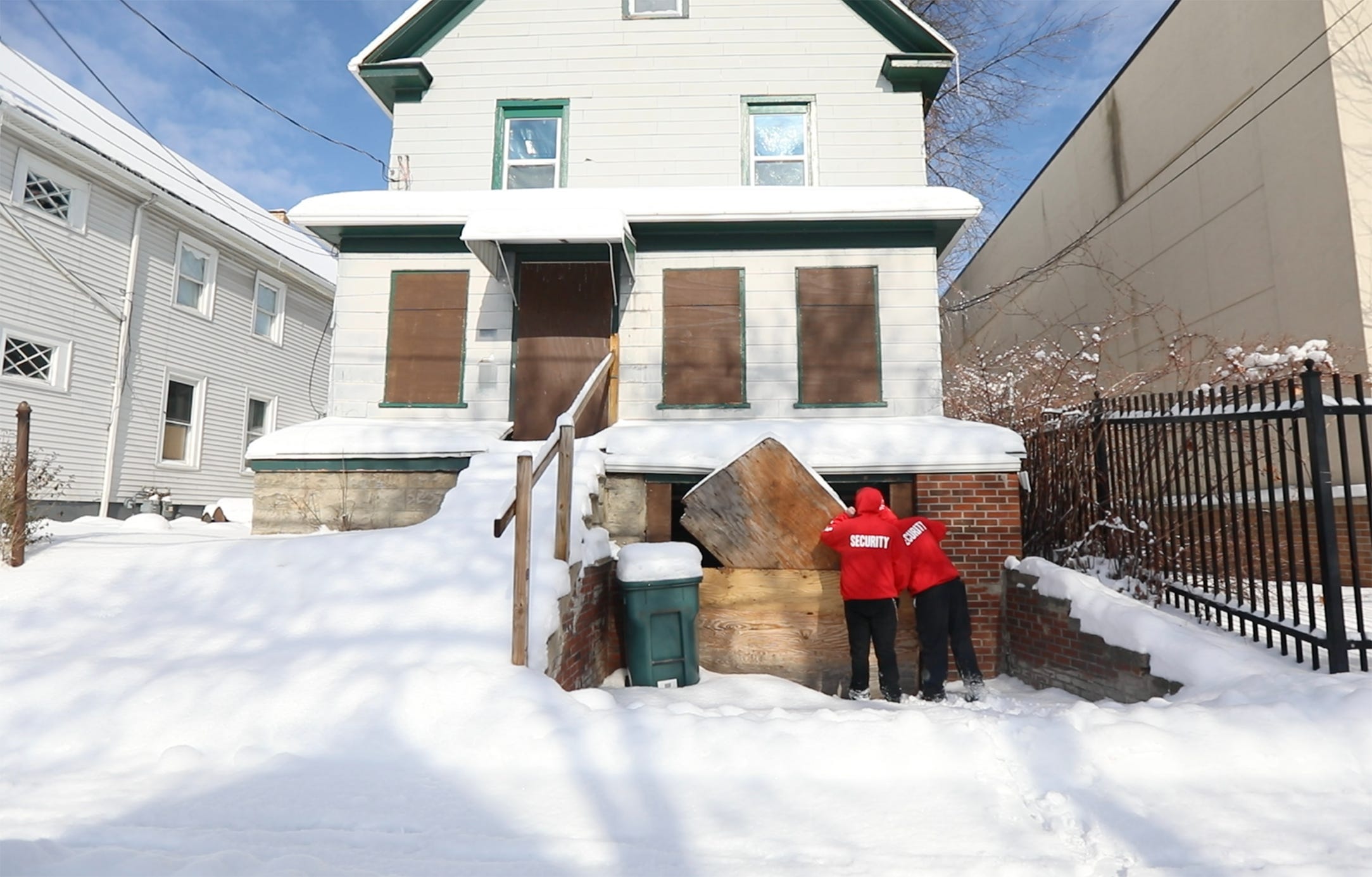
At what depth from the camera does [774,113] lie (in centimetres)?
1045

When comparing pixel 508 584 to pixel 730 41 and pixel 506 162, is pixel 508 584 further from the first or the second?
pixel 730 41

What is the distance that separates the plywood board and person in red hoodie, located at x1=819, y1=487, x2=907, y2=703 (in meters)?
0.40

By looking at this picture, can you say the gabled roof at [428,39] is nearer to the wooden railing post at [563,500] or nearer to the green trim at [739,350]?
the green trim at [739,350]

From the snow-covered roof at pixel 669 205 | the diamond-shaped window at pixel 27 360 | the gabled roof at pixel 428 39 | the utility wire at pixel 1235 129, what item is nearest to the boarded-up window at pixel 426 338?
the snow-covered roof at pixel 669 205

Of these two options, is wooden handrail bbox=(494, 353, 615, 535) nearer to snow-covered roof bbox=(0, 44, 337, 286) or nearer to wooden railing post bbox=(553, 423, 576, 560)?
wooden railing post bbox=(553, 423, 576, 560)

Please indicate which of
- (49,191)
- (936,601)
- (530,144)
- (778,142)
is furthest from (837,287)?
(49,191)

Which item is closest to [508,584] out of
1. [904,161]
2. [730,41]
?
[904,161]

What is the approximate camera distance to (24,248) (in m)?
12.2

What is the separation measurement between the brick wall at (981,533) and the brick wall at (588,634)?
3258 millimetres

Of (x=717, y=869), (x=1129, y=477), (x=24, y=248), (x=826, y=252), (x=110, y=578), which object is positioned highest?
(x=24, y=248)

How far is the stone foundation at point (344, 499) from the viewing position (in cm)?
788

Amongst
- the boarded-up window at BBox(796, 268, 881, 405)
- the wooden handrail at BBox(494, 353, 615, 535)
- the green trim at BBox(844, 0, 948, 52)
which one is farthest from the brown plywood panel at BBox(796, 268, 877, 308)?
the wooden handrail at BBox(494, 353, 615, 535)

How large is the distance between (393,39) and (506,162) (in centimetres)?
242

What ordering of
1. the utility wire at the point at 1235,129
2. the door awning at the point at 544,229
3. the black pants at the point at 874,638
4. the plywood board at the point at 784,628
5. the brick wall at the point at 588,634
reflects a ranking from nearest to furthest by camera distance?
1. the brick wall at the point at 588,634
2. the black pants at the point at 874,638
3. the plywood board at the point at 784,628
4. the door awning at the point at 544,229
5. the utility wire at the point at 1235,129
